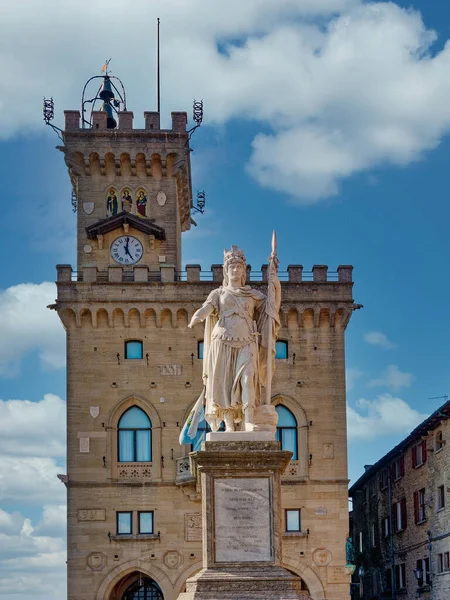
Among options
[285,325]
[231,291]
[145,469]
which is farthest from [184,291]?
[231,291]

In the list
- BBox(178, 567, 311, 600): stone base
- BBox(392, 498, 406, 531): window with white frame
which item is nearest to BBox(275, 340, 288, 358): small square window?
BBox(392, 498, 406, 531): window with white frame

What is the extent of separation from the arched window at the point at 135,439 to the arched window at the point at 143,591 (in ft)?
20.0

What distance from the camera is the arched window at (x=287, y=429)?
5616cm

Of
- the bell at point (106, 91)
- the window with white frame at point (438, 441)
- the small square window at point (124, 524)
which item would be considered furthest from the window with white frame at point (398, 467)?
the bell at point (106, 91)

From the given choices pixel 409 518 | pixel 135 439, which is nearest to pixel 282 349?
pixel 135 439

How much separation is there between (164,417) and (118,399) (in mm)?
2321

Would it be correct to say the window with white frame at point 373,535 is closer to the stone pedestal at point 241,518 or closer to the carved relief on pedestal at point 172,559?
the carved relief on pedestal at point 172,559

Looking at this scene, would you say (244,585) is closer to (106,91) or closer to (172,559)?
(172,559)

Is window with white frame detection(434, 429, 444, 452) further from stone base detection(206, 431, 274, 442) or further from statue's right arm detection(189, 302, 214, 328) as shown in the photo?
stone base detection(206, 431, 274, 442)

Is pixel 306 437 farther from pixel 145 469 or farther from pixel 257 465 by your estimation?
pixel 257 465

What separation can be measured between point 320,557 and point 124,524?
9.13 metres

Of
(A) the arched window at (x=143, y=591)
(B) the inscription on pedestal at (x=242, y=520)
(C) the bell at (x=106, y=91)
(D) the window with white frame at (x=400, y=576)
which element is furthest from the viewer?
(C) the bell at (x=106, y=91)

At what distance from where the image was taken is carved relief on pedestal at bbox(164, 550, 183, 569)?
54562mm

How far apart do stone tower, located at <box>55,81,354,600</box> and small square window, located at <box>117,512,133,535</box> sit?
0.15 ft
